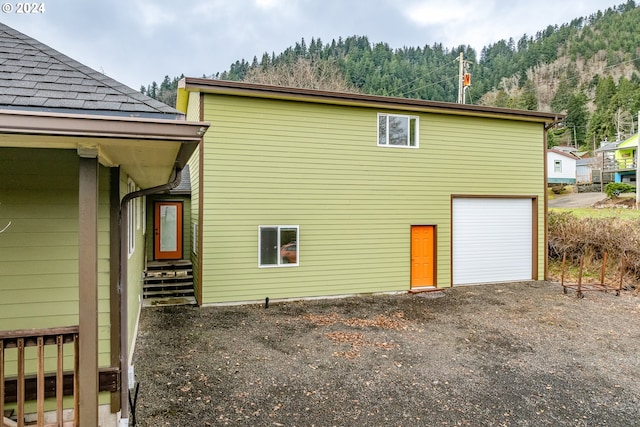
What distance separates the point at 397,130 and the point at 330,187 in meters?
2.39

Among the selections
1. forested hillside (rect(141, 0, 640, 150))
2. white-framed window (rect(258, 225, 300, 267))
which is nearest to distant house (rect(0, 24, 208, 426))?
white-framed window (rect(258, 225, 300, 267))

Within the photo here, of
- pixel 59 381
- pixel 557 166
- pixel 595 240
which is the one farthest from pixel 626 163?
pixel 59 381

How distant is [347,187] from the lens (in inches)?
356

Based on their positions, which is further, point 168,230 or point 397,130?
point 168,230

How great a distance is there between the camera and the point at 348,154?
9.02 metres

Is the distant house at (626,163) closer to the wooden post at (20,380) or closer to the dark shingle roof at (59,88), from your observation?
the dark shingle roof at (59,88)

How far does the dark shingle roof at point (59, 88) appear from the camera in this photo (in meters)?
2.29

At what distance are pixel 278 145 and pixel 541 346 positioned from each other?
6443 mm

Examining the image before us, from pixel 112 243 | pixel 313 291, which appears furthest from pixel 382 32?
pixel 112 243

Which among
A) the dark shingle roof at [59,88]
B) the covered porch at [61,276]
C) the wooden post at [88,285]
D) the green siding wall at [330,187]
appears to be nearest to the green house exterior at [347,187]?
the green siding wall at [330,187]

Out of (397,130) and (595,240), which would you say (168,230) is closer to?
(397,130)

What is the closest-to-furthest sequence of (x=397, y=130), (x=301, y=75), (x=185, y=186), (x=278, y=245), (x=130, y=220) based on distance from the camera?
1. (x=130, y=220)
2. (x=278, y=245)
3. (x=397, y=130)
4. (x=185, y=186)
5. (x=301, y=75)

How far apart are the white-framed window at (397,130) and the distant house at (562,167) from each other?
31588 millimetres

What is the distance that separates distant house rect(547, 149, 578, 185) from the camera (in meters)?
34.7
